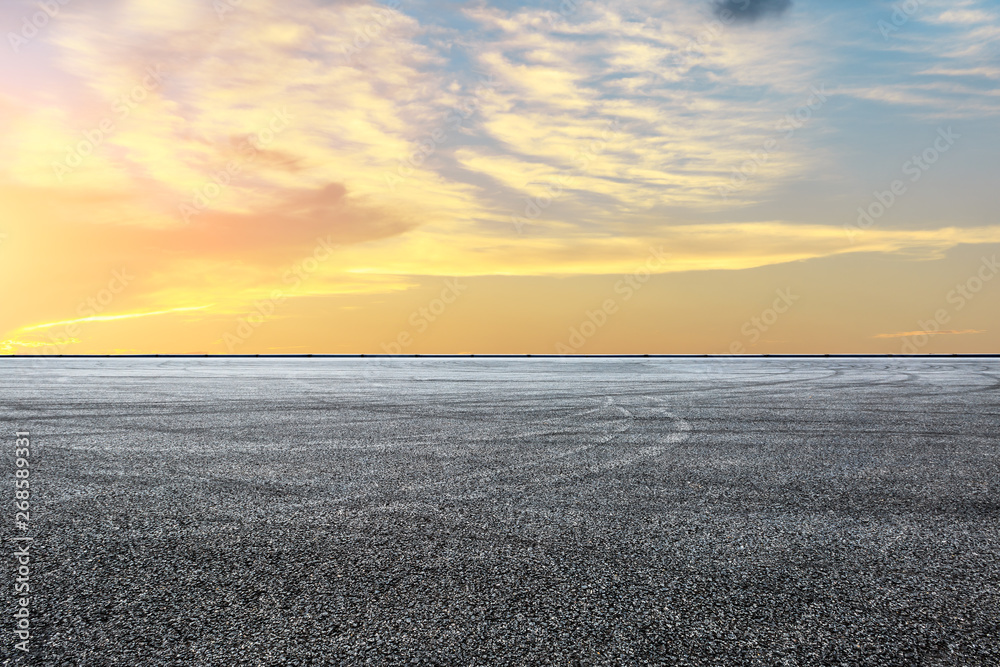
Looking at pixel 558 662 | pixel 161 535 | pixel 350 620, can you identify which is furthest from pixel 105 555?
pixel 558 662

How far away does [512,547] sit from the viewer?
4559 mm

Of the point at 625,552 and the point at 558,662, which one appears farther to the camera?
the point at 625,552

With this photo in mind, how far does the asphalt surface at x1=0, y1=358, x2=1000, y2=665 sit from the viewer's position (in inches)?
127

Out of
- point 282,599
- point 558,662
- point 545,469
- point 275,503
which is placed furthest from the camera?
point 545,469

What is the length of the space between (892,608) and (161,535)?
4.33m

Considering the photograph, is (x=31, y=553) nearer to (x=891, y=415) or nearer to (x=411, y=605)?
(x=411, y=605)

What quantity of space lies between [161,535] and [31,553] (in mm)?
724

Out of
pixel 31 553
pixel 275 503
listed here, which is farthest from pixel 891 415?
pixel 31 553

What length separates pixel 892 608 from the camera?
11.8 ft

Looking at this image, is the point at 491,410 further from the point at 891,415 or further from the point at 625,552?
the point at 625,552

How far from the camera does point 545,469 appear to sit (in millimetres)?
7223

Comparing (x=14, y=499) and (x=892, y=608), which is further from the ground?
(x=14, y=499)

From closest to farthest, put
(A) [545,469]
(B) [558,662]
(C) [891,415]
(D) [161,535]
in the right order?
(B) [558,662]
(D) [161,535]
(A) [545,469]
(C) [891,415]

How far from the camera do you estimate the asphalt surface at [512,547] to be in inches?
127
